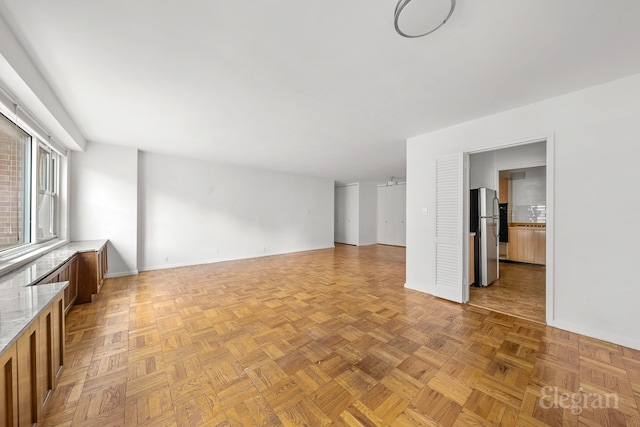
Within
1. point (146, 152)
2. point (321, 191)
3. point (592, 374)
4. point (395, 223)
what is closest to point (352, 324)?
point (592, 374)

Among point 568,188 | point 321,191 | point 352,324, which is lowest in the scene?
point 352,324

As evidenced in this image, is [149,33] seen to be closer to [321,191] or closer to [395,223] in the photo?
[321,191]

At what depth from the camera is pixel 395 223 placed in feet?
28.7

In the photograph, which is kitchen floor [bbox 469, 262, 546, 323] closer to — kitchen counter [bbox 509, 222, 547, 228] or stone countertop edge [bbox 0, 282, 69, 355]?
kitchen counter [bbox 509, 222, 547, 228]

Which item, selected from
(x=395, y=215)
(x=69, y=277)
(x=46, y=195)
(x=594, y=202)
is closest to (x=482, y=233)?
(x=594, y=202)

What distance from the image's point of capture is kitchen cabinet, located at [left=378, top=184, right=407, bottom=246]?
28.0 feet

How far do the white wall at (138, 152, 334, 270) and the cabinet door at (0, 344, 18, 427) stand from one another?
4466 mm

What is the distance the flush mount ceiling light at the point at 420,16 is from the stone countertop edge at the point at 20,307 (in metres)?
2.46

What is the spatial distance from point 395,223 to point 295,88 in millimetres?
7296

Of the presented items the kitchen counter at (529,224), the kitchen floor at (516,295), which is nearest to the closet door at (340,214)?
the kitchen counter at (529,224)

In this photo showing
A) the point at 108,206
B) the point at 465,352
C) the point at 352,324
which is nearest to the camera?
the point at 465,352

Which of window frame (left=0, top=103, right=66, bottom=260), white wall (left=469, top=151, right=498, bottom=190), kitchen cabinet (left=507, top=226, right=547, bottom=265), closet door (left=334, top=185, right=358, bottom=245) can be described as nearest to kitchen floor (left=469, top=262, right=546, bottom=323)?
kitchen cabinet (left=507, top=226, right=547, bottom=265)

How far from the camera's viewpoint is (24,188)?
9.38 feet

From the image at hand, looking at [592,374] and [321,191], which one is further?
[321,191]
